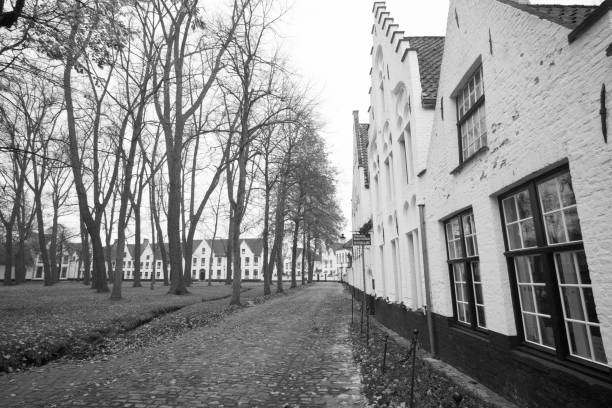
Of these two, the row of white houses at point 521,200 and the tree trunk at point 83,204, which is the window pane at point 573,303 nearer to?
the row of white houses at point 521,200

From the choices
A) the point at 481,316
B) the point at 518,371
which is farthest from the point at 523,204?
the point at 481,316

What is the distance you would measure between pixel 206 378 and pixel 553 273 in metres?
5.19

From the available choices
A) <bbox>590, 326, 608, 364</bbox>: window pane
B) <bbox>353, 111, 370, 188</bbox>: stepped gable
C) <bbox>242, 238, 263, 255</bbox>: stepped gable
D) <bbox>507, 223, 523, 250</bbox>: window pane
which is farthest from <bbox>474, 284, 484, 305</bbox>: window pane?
<bbox>242, 238, 263, 255</bbox>: stepped gable

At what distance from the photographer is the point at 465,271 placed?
626cm

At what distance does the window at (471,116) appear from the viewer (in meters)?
5.65

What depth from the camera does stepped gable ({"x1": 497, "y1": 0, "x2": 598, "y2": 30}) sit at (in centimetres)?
366

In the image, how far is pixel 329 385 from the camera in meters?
5.72

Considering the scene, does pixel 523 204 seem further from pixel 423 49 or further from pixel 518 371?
pixel 423 49

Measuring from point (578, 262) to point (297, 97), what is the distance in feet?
51.4

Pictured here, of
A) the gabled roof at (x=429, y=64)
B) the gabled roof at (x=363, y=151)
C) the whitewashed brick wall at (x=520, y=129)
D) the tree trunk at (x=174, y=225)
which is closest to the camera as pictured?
the whitewashed brick wall at (x=520, y=129)

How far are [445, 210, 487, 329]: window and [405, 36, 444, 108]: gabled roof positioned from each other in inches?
124

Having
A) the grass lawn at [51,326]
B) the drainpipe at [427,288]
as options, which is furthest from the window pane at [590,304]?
the grass lawn at [51,326]

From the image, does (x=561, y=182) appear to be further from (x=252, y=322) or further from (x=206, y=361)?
(x=252, y=322)

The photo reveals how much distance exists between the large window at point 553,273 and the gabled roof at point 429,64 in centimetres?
434
